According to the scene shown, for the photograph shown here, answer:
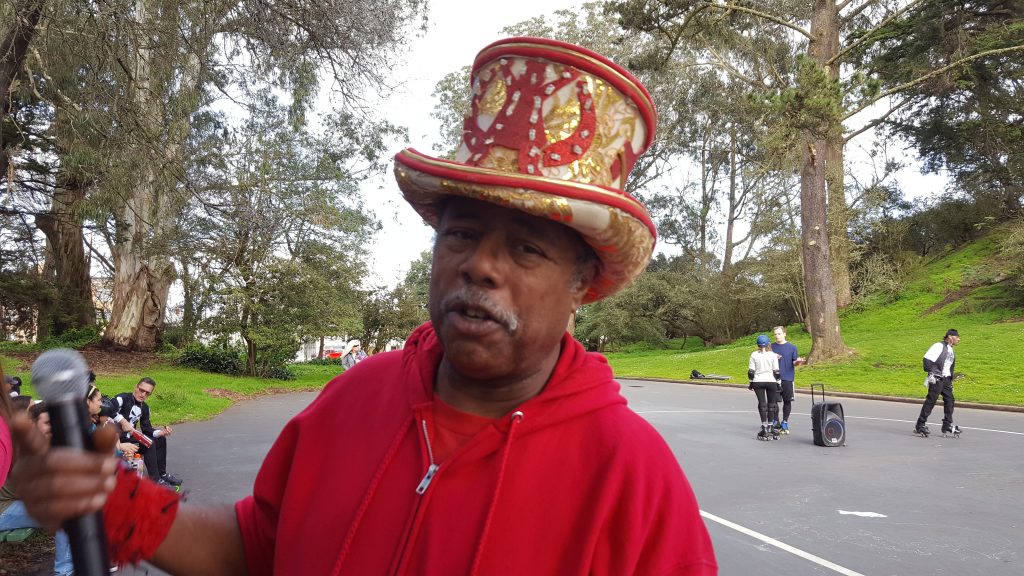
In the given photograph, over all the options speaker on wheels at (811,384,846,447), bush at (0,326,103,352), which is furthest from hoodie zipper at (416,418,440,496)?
bush at (0,326,103,352)

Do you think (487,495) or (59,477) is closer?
(59,477)

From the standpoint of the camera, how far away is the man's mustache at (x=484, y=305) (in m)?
1.46

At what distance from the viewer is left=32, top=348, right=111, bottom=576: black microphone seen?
3.44 ft

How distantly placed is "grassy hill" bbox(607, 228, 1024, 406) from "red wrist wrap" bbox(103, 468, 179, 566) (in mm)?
17905

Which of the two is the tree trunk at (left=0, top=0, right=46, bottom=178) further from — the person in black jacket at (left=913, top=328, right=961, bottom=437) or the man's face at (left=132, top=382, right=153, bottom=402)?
the person in black jacket at (left=913, top=328, right=961, bottom=437)

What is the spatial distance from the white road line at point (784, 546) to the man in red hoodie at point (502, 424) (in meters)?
4.26

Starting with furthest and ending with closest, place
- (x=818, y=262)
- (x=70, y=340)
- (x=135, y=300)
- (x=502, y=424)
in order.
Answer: (x=70, y=340) < (x=135, y=300) < (x=818, y=262) < (x=502, y=424)

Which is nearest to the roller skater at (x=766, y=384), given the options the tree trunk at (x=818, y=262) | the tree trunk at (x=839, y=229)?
the tree trunk at (x=818, y=262)

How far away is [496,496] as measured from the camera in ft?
4.56

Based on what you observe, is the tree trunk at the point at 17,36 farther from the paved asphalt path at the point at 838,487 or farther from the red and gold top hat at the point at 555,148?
the red and gold top hat at the point at 555,148

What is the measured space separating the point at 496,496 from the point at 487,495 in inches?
1.5

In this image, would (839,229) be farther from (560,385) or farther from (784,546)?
(560,385)

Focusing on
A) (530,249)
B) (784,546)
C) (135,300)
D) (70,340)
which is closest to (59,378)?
(530,249)

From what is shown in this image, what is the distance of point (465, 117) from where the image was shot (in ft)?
5.58
